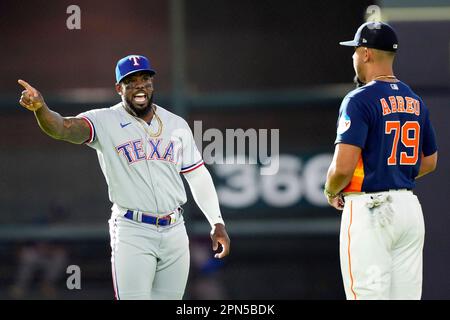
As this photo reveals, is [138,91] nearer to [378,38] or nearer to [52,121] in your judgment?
[52,121]

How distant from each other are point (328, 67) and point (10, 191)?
2.89m

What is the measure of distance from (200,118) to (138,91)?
276 cm

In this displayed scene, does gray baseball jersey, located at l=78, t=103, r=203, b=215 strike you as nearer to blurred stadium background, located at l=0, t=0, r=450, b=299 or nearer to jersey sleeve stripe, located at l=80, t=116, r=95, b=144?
jersey sleeve stripe, located at l=80, t=116, r=95, b=144

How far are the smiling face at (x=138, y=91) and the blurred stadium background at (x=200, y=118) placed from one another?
260 centimetres

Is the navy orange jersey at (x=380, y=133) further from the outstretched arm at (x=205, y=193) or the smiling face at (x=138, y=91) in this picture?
the smiling face at (x=138, y=91)

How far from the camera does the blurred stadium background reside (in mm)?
8102

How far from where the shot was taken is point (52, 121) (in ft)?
16.6

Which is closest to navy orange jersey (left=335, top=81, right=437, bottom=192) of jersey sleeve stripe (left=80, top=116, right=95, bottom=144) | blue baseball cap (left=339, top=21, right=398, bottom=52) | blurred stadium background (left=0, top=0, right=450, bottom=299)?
blue baseball cap (left=339, top=21, right=398, bottom=52)

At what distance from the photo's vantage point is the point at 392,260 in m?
4.79

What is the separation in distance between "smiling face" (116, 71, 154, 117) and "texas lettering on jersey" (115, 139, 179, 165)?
0.19m

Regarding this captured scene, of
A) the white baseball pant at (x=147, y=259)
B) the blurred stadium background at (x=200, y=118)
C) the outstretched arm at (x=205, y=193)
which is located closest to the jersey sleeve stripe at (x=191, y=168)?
the outstretched arm at (x=205, y=193)

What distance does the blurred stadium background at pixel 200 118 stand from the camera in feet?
26.6
